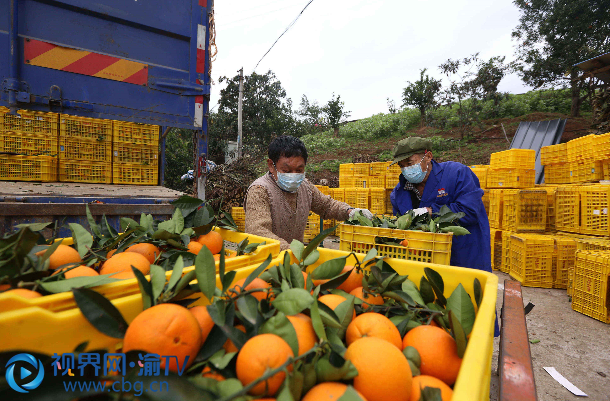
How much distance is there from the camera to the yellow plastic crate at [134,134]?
171 inches

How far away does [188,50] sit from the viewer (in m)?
3.33

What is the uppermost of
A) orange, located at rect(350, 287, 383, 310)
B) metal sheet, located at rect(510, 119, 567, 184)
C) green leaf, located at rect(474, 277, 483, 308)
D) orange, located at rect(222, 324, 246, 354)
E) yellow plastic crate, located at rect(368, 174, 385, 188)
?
metal sheet, located at rect(510, 119, 567, 184)

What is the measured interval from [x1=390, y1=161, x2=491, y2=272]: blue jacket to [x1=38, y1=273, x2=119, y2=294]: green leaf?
2.49 meters

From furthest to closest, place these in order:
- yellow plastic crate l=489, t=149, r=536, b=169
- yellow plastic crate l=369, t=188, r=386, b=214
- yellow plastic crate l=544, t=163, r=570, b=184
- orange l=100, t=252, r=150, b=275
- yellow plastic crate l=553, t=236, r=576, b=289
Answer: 1. yellow plastic crate l=369, t=188, r=386, b=214
2. yellow plastic crate l=544, t=163, r=570, b=184
3. yellow plastic crate l=489, t=149, r=536, b=169
4. yellow plastic crate l=553, t=236, r=576, b=289
5. orange l=100, t=252, r=150, b=275

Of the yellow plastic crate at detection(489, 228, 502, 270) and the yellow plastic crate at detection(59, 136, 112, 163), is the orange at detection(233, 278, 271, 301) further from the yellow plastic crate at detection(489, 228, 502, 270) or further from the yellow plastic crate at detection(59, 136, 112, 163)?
the yellow plastic crate at detection(489, 228, 502, 270)

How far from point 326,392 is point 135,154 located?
4717 millimetres

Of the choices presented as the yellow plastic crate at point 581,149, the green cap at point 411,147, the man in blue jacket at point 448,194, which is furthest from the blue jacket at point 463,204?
the yellow plastic crate at point 581,149

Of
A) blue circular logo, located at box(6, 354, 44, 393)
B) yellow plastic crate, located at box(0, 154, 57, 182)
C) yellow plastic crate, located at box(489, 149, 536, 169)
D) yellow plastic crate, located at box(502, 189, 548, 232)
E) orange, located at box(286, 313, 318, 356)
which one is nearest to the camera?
blue circular logo, located at box(6, 354, 44, 393)

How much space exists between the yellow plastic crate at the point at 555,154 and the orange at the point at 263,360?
766cm

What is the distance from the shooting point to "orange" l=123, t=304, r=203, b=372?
2.11ft

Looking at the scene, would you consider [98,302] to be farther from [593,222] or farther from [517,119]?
[517,119]

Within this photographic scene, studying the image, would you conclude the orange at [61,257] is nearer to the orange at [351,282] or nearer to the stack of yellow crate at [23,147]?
the orange at [351,282]

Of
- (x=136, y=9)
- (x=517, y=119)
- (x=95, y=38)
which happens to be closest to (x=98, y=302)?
(x=95, y=38)

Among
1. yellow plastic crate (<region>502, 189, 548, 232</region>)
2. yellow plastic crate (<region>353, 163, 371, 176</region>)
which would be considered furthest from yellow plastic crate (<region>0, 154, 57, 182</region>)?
yellow plastic crate (<region>502, 189, 548, 232</region>)
